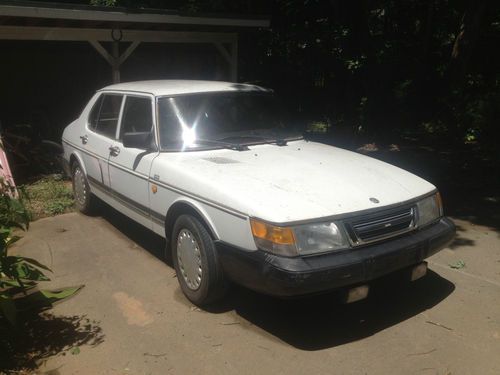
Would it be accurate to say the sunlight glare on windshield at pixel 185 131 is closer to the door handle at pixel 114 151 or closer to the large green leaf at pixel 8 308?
the door handle at pixel 114 151

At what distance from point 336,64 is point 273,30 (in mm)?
2182

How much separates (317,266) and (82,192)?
162 inches

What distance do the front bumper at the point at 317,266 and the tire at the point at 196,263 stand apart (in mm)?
115

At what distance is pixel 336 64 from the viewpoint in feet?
41.1

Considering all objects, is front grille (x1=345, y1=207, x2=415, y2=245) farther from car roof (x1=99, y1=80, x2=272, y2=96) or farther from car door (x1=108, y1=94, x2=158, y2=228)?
car roof (x1=99, y1=80, x2=272, y2=96)

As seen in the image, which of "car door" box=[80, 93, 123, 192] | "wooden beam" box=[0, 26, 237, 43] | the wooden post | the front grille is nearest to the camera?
the front grille

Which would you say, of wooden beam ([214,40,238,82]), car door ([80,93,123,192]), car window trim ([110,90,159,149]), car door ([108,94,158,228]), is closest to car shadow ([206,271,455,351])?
car door ([108,94,158,228])

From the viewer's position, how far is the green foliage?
9.98 ft

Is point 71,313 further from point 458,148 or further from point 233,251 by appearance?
point 458,148

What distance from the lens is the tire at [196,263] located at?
3.63 m

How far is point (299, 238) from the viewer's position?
125 inches

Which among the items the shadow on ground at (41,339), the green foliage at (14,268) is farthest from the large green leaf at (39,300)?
the shadow on ground at (41,339)

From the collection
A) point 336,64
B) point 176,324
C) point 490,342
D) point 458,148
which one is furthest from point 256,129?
point 336,64

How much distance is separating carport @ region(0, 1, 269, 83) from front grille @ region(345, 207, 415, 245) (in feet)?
20.9
